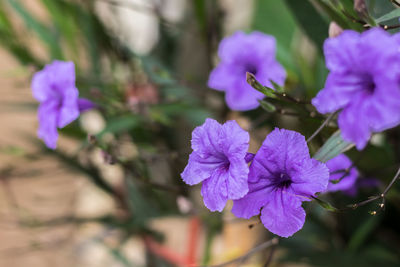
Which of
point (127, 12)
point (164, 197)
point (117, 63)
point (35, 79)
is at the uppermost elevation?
point (127, 12)

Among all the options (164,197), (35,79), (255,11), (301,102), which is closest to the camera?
(301,102)

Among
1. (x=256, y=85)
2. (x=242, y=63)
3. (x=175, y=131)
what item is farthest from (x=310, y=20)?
(x=175, y=131)

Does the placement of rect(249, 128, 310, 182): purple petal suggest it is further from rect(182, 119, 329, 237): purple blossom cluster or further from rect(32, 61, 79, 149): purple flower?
rect(32, 61, 79, 149): purple flower

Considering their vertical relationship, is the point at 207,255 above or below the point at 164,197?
below

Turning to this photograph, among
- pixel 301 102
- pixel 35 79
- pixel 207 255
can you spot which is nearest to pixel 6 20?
pixel 35 79

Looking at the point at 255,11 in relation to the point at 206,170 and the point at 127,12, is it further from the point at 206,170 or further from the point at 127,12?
the point at 127,12

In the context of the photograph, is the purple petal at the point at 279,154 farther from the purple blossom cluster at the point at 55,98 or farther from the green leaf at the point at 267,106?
the purple blossom cluster at the point at 55,98

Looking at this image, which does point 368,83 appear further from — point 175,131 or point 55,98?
point 175,131
